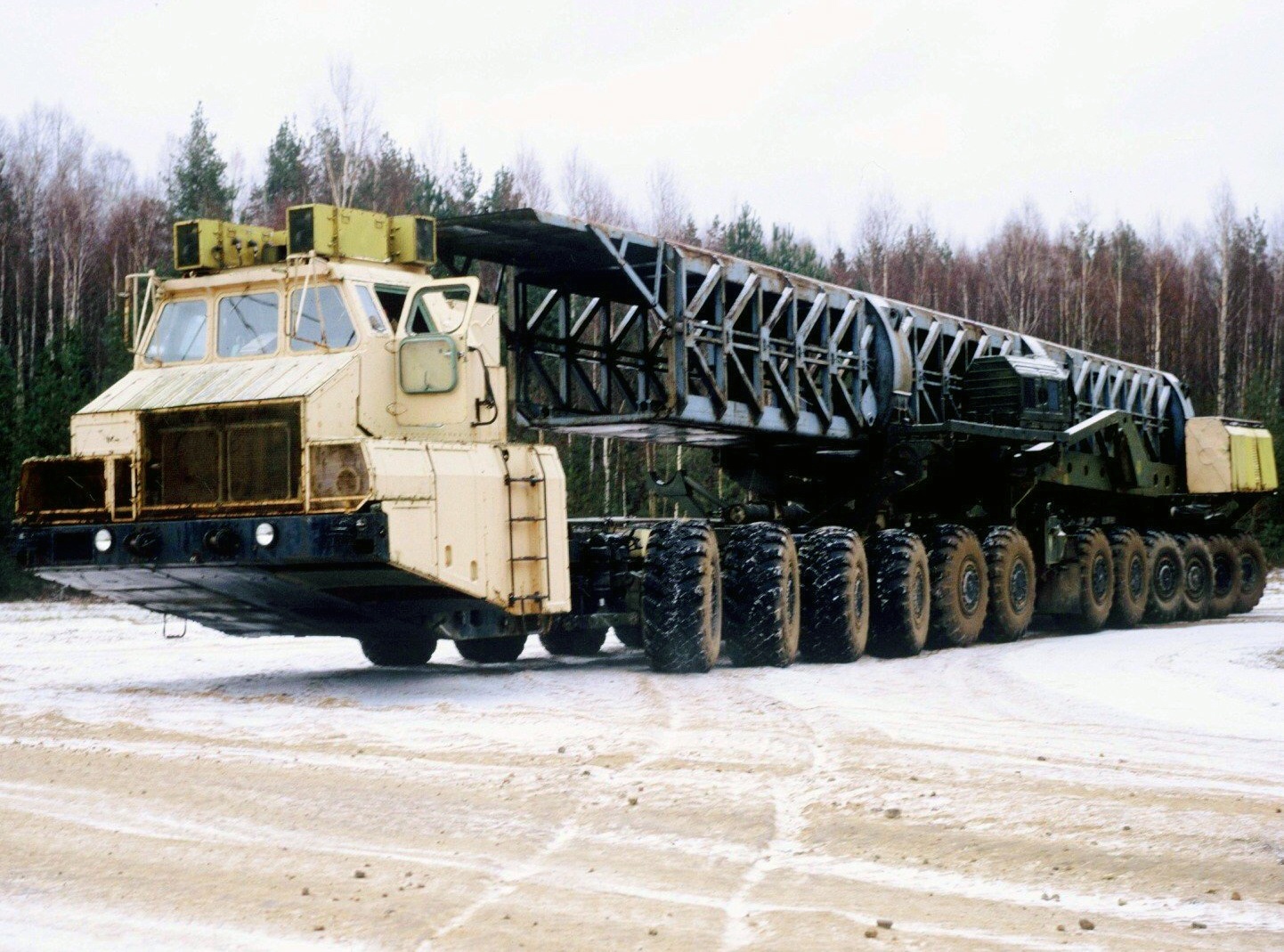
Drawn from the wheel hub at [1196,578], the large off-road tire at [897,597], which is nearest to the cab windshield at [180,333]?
the large off-road tire at [897,597]

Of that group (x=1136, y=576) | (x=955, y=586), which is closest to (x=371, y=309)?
(x=955, y=586)

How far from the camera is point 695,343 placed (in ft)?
50.1

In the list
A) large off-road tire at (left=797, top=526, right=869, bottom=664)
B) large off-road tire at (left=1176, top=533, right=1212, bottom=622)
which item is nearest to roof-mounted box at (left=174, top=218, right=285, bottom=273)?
large off-road tire at (left=797, top=526, right=869, bottom=664)

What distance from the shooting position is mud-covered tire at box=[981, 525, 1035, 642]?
19359 mm

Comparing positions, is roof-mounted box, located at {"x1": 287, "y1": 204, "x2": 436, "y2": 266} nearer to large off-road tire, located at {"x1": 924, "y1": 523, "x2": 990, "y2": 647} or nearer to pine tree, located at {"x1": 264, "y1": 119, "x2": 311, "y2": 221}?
large off-road tire, located at {"x1": 924, "y1": 523, "x2": 990, "y2": 647}

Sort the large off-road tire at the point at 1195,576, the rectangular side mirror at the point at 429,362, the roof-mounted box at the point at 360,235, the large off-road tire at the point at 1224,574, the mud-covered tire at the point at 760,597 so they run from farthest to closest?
the large off-road tire at the point at 1224,574 < the large off-road tire at the point at 1195,576 < the mud-covered tire at the point at 760,597 < the roof-mounted box at the point at 360,235 < the rectangular side mirror at the point at 429,362

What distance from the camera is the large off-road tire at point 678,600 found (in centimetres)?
1452

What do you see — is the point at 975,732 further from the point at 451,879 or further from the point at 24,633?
the point at 24,633

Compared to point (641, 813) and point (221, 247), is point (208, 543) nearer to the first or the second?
point (221, 247)

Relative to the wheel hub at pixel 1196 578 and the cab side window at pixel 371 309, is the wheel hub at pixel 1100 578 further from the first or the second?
the cab side window at pixel 371 309

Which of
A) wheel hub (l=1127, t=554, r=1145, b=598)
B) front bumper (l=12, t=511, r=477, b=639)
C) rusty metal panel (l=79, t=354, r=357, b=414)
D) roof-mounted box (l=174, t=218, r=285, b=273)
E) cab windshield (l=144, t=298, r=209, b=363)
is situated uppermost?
roof-mounted box (l=174, t=218, r=285, b=273)

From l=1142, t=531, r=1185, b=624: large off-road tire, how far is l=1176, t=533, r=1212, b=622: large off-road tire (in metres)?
0.31

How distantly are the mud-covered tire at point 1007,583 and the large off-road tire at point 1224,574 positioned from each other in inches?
275

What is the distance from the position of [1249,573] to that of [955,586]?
10399 millimetres
